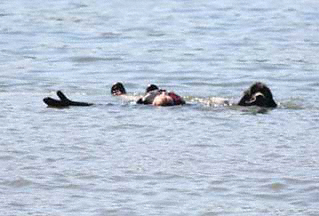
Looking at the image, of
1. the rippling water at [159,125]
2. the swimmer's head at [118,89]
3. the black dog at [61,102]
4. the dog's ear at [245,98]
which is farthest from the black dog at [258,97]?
the black dog at [61,102]

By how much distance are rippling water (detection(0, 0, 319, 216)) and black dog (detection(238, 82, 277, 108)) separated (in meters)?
0.17

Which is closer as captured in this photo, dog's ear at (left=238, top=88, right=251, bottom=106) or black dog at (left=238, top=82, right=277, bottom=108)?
black dog at (left=238, top=82, right=277, bottom=108)

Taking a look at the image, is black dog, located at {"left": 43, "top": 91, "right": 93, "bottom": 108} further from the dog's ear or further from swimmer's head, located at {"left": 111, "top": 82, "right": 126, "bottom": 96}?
the dog's ear

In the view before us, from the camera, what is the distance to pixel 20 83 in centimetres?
1608

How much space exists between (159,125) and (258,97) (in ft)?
4.70

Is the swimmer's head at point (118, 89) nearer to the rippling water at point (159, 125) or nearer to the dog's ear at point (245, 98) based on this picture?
the rippling water at point (159, 125)

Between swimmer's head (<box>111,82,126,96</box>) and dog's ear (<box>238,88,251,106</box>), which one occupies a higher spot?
swimmer's head (<box>111,82,126,96</box>)

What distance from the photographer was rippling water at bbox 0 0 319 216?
32.5ft

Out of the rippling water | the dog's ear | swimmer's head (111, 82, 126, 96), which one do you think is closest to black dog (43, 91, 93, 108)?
the rippling water

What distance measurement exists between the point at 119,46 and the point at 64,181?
1026 centimetres

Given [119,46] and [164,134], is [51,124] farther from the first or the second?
[119,46]

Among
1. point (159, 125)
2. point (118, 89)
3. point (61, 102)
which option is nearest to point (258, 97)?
point (159, 125)

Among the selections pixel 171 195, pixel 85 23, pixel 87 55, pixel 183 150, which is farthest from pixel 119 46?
pixel 171 195

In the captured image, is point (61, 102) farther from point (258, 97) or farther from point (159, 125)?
point (258, 97)
